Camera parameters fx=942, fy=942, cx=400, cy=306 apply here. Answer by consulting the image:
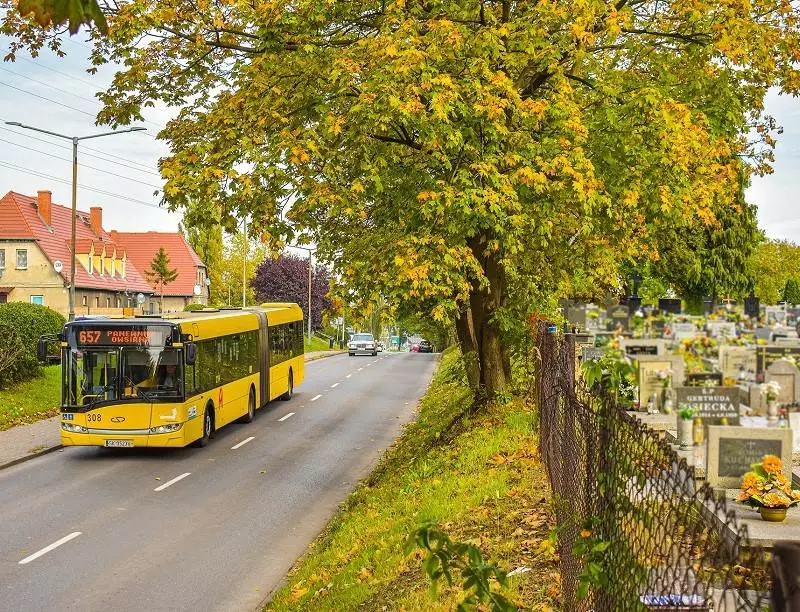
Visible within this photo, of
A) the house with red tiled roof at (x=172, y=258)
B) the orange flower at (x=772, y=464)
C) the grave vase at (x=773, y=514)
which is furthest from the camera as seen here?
the house with red tiled roof at (x=172, y=258)

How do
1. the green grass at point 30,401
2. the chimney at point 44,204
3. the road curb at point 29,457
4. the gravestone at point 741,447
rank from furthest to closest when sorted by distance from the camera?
1. the chimney at point 44,204
2. the green grass at point 30,401
3. the road curb at point 29,457
4. the gravestone at point 741,447

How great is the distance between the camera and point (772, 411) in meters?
5.12

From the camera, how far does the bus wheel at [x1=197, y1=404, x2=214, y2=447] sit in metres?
23.1

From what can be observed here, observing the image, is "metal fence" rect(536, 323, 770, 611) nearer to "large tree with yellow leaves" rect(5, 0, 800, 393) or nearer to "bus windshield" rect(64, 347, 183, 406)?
"large tree with yellow leaves" rect(5, 0, 800, 393)

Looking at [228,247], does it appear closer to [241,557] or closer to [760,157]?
[760,157]

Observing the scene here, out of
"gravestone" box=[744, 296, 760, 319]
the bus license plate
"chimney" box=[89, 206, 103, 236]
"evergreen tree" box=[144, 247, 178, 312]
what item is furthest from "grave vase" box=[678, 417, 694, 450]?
"chimney" box=[89, 206, 103, 236]

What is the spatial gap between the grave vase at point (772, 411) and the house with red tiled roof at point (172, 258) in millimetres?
90849

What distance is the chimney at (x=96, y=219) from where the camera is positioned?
82.6 metres

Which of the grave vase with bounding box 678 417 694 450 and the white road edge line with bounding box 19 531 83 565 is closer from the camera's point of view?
the grave vase with bounding box 678 417 694 450

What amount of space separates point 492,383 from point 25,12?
53.3 ft

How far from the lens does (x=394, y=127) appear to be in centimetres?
1602

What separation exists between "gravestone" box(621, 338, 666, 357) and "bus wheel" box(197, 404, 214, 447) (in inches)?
713

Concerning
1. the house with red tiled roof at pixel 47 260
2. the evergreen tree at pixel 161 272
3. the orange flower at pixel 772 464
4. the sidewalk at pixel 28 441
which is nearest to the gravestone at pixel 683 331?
the orange flower at pixel 772 464

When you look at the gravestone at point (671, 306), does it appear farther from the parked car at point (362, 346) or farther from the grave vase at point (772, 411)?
the parked car at point (362, 346)
